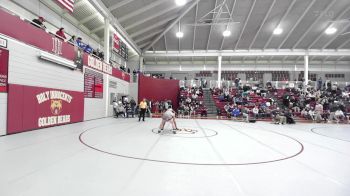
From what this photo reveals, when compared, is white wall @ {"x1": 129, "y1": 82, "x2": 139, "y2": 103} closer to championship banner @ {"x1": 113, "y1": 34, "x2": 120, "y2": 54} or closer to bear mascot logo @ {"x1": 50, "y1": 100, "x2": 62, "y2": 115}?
championship banner @ {"x1": 113, "y1": 34, "x2": 120, "y2": 54}

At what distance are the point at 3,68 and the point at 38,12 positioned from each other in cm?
657

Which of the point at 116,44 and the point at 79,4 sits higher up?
the point at 79,4

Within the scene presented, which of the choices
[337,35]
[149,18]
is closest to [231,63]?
[337,35]

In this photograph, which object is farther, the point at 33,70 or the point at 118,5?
the point at 118,5

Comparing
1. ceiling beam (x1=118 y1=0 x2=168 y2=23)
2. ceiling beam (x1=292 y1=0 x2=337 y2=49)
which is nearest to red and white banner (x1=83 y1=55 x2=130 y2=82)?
ceiling beam (x1=118 y1=0 x2=168 y2=23)

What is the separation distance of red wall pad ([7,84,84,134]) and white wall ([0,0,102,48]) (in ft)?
15.2

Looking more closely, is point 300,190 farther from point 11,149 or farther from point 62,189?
point 11,149

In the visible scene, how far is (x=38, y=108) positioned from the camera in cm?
861

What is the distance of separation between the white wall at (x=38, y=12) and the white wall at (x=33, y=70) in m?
3.67

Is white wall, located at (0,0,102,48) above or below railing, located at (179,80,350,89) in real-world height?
above

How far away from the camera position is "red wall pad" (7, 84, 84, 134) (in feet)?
24.5

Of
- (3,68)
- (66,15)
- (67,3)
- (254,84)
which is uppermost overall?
(66,15)

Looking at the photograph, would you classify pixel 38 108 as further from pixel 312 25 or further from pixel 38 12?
pixel 312 25

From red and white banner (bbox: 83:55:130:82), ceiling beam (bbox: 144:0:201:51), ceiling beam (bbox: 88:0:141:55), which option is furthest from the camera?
ceiling beam (bbox: 144:0:201:51)
